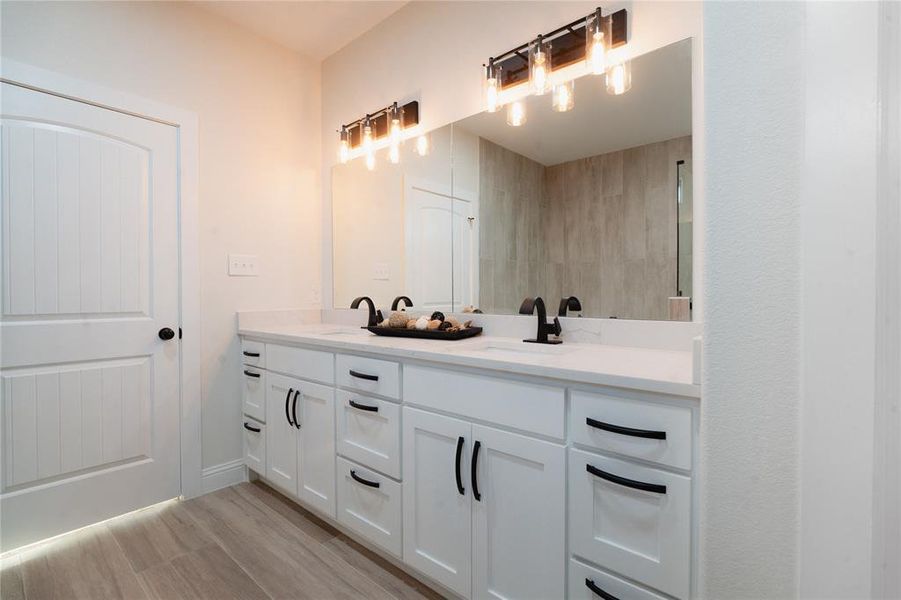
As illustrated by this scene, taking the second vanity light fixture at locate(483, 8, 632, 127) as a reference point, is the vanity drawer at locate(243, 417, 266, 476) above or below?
below

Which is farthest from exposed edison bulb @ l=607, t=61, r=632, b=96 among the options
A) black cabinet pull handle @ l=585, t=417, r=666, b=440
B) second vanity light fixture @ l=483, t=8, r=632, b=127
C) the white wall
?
the white wall

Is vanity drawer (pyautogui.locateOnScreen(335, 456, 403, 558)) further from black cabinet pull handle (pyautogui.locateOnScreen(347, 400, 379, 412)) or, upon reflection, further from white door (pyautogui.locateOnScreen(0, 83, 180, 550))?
white door (pyautogui.locateOnScreen(0, 83, 180, 550))

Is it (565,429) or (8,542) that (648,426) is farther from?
(8,542)

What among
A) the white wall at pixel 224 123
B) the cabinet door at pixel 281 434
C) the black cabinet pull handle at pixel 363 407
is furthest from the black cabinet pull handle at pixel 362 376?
the white wall at pixel 224 123

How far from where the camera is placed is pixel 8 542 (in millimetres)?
1733

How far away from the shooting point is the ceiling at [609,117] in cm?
145

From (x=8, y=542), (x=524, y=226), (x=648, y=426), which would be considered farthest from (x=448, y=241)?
(x=8, y=542)

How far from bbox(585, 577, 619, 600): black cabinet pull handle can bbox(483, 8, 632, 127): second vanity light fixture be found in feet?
5.35

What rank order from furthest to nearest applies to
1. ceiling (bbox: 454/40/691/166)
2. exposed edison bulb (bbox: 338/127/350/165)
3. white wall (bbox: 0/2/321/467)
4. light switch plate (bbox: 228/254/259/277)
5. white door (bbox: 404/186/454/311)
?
1. exposed edison bulb (bbox: 338/127/350/165)
2. light switch plate (bbox: 228/254/259/277)
3. white door (bbox: 404/186/454/311)
4. white wall (bbox: 0/2/321/467)
5. ceiling (bbox: 454/40/691/166)

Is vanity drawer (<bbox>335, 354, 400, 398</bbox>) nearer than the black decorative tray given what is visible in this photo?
Yes

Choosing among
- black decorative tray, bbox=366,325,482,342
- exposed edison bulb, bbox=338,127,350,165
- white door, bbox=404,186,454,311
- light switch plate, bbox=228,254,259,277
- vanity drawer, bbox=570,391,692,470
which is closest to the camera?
vanity drawer, bbox=570,391,692,470

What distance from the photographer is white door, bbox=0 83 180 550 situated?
177 centimetres

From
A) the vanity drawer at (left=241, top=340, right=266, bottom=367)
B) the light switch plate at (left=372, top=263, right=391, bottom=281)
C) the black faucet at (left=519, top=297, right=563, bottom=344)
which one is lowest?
the vanity drawer at (left=241, top=340, right=266, bottom=367)

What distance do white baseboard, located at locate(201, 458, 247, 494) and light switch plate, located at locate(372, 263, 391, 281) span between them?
1.36 m
